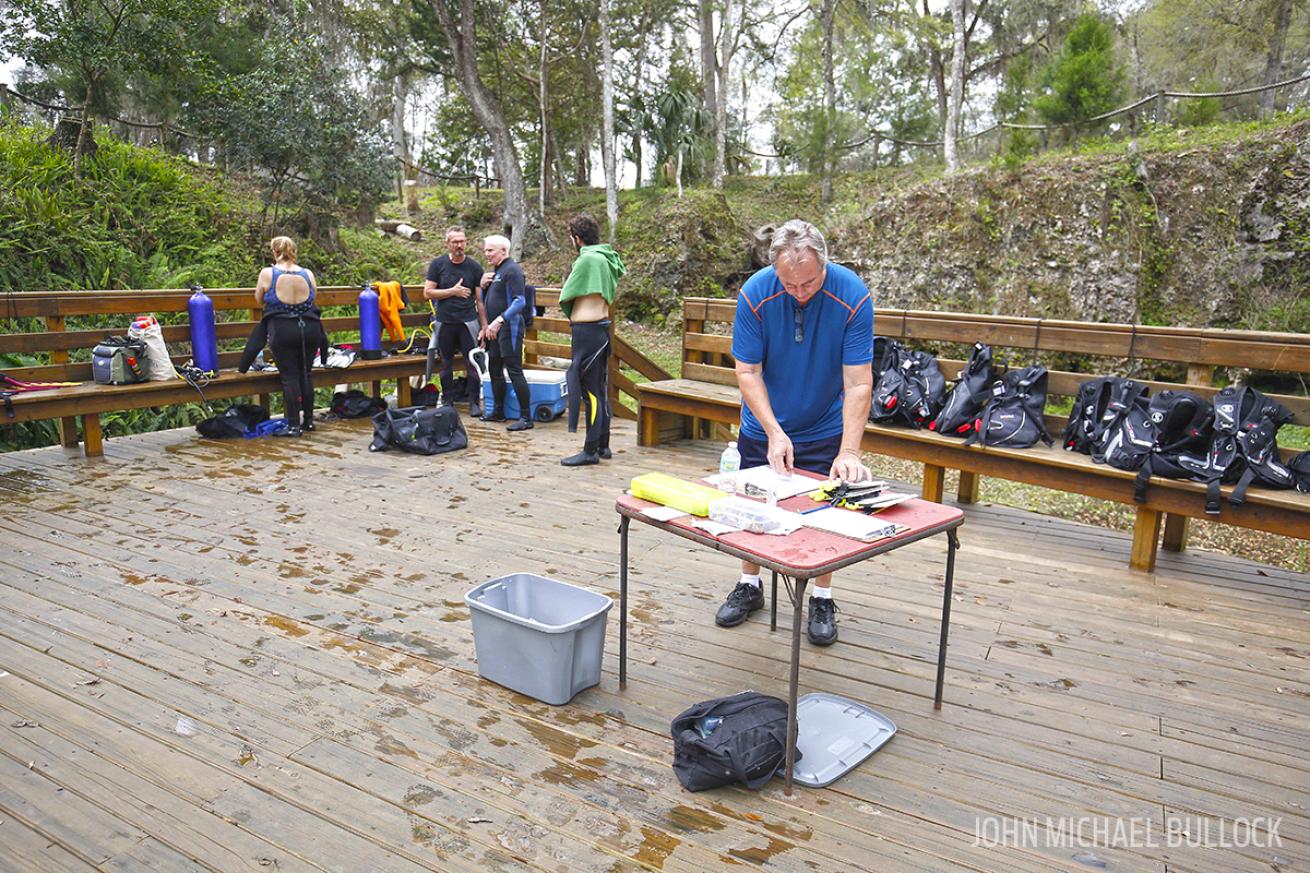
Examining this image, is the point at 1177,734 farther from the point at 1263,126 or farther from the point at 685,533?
the point at 1263,126

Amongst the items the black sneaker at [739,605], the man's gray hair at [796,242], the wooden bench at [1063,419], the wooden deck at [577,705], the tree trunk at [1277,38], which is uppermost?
the tree trunk at [1277,38]

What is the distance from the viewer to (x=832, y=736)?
2.79 m

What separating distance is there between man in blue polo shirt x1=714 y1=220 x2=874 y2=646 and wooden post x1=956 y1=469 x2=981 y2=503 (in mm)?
2330

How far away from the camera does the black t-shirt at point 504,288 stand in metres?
7.14

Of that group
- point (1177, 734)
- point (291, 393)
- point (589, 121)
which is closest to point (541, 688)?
point (1177, 734)

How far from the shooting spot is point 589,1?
2223 cm

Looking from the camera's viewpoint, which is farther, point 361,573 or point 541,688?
point 361,573

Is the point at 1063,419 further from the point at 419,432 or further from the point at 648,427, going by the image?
the point at 419,432

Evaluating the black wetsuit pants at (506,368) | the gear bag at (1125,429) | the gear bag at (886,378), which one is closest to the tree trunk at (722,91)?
the black wetsuit pants at (506,368)

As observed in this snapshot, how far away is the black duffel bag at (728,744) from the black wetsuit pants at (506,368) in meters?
4.99

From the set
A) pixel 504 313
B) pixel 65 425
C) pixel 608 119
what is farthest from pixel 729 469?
pixel 608 119

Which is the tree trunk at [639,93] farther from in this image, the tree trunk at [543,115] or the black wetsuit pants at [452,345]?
the black wetsuit pants at [452,345]

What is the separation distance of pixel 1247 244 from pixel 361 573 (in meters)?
12.0

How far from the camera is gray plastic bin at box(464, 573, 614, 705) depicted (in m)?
2.94
